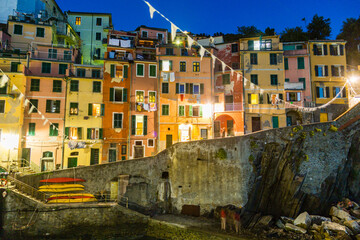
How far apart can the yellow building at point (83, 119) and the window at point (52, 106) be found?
1.18 m

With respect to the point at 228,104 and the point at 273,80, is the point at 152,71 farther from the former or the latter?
the point at 273,80

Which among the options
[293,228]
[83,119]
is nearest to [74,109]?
[83,119]

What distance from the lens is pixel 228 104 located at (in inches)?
1308

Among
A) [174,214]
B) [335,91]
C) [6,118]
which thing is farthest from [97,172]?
[335,91]

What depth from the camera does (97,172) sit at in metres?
22.4

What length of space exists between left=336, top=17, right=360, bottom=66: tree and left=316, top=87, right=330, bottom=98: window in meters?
11.8

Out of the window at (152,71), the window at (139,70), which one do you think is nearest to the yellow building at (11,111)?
the window at (139,70)

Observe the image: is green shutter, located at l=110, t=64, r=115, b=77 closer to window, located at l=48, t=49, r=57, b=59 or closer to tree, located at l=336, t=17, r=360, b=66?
window, located at l=48, t=49, r=57, b=59

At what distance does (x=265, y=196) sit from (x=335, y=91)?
22.9 metres

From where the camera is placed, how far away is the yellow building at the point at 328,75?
35.0 meters

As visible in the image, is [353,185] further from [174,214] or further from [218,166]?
[174,214]

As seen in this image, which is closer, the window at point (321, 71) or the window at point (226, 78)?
the window at point (226, 78)

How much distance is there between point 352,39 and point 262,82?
23.9 m

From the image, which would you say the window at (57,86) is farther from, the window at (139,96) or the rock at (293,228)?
the rock at (293,228)
